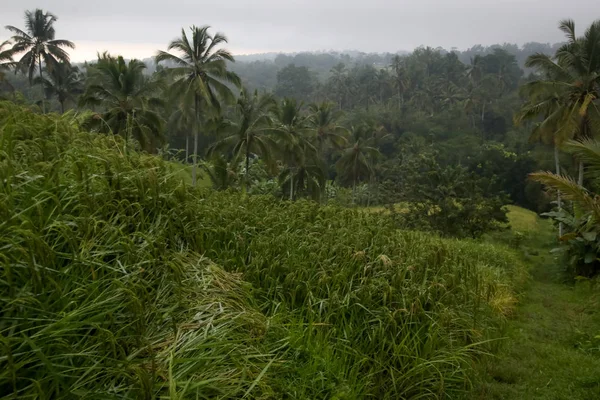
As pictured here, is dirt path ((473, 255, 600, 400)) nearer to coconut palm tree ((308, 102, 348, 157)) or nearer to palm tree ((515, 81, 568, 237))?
palm tree ((515, 81, 568, 237))

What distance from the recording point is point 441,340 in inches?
171

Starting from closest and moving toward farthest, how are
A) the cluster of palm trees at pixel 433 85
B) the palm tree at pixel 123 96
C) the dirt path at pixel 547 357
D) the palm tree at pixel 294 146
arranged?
the dirt path at pixel 547 357 → the palm tree at pixel 123 96 → the palm tree at pixel 294 146 → the cluster of palm trees at pixel 433 85

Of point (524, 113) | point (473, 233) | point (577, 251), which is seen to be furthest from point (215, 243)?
point (473, 233)

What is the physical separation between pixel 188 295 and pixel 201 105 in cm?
Answer: 2277

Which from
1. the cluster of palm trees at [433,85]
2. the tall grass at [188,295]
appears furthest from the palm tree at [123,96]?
the cluster of palm trees at [433,85]

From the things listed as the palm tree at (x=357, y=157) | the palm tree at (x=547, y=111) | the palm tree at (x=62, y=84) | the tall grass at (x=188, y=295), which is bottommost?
the palm tree at (x=357, y=157)

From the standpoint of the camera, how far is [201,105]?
24.6 metres

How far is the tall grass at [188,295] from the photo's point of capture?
7.54 feet

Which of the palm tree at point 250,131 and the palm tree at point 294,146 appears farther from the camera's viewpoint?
the palm tree at point 294,146

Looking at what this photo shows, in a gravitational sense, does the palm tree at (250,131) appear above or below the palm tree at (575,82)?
below

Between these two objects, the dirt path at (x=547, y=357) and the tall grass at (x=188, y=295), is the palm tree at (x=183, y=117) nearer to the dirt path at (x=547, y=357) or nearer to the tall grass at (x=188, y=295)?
the tall grass at (x=188, y=295)

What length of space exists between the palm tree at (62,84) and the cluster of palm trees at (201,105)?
0.20 meters

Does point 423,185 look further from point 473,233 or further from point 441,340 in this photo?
point 441,340

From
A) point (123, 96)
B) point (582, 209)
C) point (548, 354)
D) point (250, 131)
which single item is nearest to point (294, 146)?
point (250, 131)
